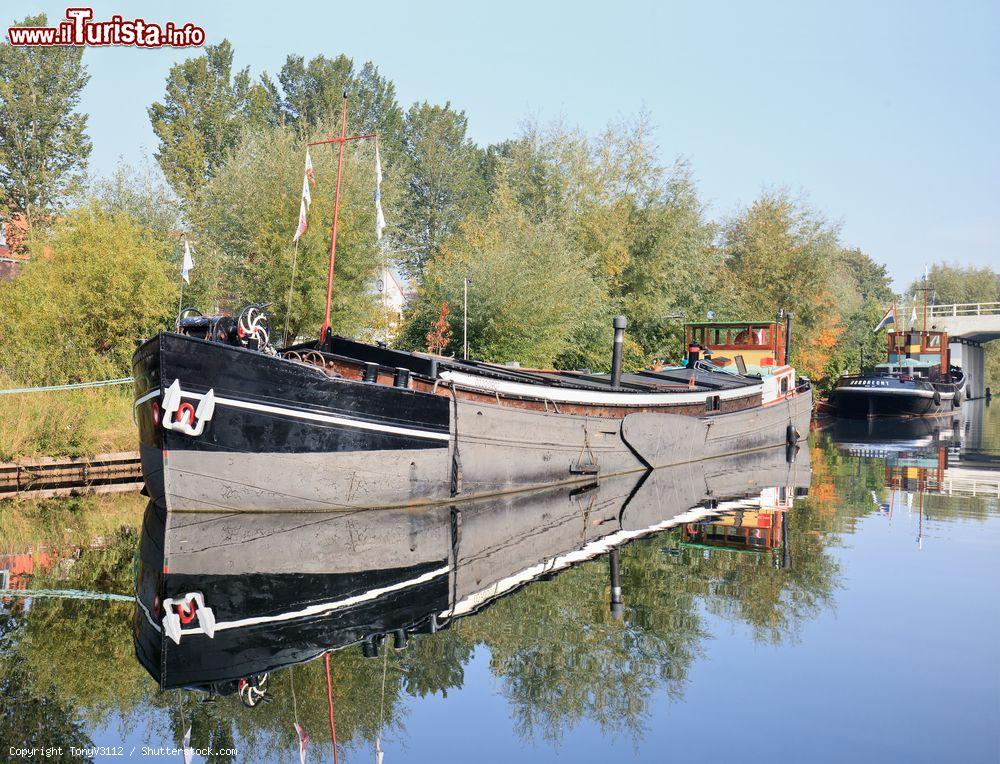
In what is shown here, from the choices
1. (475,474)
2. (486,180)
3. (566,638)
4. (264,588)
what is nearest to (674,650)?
(566,638)

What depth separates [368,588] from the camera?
9273 millimetres

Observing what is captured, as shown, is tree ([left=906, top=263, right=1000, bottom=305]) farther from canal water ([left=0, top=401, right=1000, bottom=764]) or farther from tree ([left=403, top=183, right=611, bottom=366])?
canal water ([left=0, top=401, right=1000, bottom=764])

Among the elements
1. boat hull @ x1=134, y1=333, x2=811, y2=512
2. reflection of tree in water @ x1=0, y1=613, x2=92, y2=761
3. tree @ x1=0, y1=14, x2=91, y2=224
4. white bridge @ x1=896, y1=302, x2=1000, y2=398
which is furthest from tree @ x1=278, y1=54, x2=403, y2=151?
reflection of tree in water @ x1=0, y1=613, x2=92, y2=761

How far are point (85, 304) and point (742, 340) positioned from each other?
18.6 meters

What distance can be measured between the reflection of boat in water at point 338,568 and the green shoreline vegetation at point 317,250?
6569 mm

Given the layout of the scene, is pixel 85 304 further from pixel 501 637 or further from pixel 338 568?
pixel 501 637

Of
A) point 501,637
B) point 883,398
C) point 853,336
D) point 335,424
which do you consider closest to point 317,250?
point 335,424

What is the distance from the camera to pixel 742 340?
1141 inches

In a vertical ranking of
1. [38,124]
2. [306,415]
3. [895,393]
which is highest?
[38,124]

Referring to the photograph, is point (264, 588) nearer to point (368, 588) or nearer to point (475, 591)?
point (368, 588)

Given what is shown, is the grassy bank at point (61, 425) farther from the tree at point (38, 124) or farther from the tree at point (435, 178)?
the tree at point (435, 178)

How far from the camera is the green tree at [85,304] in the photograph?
20.9m

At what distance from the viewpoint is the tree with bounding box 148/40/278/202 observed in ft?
178

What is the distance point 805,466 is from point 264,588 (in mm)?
16454
